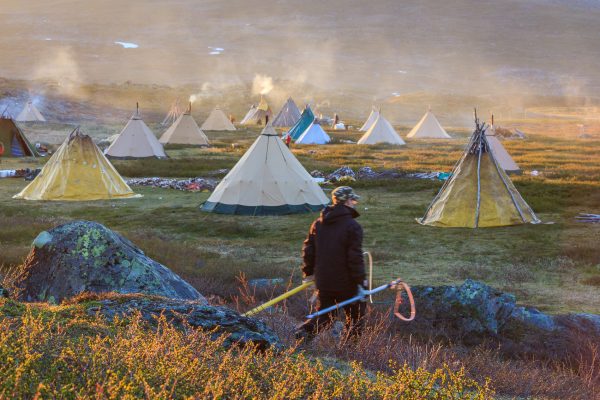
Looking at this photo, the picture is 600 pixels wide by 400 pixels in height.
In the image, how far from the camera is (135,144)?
38094 millimetres

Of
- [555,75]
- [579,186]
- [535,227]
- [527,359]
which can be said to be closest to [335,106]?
[555,75]

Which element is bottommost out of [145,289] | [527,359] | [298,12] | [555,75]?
[527,359]

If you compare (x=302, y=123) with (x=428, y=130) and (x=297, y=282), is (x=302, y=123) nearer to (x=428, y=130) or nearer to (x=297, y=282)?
(x=428, y=130)

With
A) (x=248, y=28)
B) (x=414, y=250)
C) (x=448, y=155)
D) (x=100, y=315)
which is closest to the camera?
(x=100, y=315)

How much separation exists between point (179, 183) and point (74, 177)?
13.4ft

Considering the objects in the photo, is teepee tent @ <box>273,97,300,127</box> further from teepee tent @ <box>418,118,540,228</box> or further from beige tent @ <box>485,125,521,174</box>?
teepee tent @ <box>418,118,540,228</box>

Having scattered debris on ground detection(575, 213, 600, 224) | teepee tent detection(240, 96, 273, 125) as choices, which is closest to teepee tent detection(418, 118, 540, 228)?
scattered debris on ground detection(575, 213, 600, 224)

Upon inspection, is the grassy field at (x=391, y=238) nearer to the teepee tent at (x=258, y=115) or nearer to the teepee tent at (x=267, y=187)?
the teepee tent at (x=267, y=187)

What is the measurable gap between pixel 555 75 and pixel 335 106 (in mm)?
53180

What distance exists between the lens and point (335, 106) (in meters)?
101

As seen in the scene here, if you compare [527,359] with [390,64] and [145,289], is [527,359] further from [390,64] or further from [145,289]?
[390,64]

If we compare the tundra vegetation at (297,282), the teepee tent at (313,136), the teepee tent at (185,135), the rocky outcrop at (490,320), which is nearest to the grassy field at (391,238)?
the tundra vegetation at (297,282)

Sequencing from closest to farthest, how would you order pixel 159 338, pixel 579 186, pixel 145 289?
pixel 159 338 < pixel 145 289 < pixel 579 186

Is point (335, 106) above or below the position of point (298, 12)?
below
